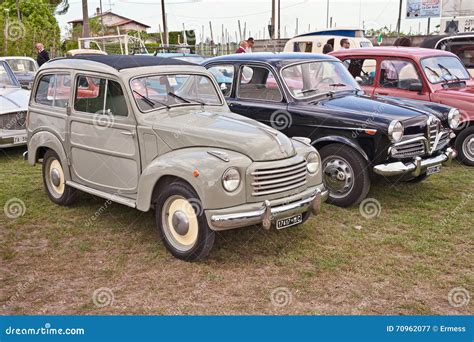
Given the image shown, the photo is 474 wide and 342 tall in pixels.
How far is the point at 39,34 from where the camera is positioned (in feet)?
91.2

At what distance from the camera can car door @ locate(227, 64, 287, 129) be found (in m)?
6.50

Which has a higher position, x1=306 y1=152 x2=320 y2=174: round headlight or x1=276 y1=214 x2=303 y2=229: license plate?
x1=306 y1=152 x2=320 y2=174: round headlight

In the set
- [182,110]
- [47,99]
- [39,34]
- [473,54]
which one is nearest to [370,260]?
[182,110]

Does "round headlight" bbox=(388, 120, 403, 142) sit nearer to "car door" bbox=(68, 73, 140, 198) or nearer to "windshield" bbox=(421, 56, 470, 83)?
"windshield" bbox=(421, 56, 470, 83)

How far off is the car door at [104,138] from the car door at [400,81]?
4585 millimetres

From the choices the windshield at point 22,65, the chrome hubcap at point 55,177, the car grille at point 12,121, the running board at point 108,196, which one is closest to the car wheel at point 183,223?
the running board at point 108,196

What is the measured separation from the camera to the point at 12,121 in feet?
28.5

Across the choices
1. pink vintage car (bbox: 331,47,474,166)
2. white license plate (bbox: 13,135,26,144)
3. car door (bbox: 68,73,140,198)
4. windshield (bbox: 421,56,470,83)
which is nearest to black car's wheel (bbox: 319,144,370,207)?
pink vintage car (bbox: 331,47,474,166)

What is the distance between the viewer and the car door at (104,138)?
4.96 m

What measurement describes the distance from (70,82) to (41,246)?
6.03 feet

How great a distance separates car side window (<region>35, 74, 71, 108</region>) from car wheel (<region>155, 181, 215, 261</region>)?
76.1 inches

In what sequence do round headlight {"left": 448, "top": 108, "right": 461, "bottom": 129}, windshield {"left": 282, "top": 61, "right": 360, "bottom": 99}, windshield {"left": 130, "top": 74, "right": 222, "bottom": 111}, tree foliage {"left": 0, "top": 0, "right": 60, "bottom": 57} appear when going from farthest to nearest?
tree foliage {"left": 0, "top": 0, "right": 60, "bottom": 57} → round headlight {"left": 448, "top": 108, "right": 461, "bottom": 129} → windshield {"left": 282, "top": 61, "right": 360, "bottom": 99} → windshield {"left": 130, "top": 74, "right": 222, "bottom": 111}

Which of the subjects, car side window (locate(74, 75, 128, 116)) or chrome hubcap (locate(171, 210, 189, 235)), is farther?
car side window (locate(74, 75, 128, 116))

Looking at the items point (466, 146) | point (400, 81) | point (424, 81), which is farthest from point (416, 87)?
point (466, 146)
